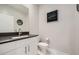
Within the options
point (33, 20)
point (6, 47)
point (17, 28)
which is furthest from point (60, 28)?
point (6, 47)

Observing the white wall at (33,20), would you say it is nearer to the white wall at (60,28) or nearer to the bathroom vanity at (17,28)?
the bathroom vanity at (17,28)

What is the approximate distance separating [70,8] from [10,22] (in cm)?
160

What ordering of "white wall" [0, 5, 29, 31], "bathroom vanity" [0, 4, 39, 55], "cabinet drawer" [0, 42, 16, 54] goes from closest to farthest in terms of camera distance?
"cabinet drawer" [0, 42, 16, 54]
"bathroom vanity" [0, 4, 39, 55]
"white wall" [0, 5, 29, 31]

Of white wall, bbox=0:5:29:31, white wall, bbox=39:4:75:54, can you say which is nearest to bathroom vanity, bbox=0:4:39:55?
white wall, bbox=0:5:29:31

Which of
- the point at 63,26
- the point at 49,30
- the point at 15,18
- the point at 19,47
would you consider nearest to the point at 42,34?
the point at 49,30

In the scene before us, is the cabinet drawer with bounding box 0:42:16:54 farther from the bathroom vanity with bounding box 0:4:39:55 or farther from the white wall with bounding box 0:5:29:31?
the white wall with bounding box 0:5:29:31

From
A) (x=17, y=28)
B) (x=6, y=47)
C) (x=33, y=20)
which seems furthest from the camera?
(x=33, y=20)

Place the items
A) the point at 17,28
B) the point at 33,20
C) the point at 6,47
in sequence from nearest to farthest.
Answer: the point at 6,47, the point at 17,28, the point at 33,20

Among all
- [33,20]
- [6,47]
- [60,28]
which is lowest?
[6,47]

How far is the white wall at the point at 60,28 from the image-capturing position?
2000 millimetres

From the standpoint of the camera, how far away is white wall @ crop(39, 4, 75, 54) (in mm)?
2000

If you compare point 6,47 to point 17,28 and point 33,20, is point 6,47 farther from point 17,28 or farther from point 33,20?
point 33,20

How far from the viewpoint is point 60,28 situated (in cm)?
225

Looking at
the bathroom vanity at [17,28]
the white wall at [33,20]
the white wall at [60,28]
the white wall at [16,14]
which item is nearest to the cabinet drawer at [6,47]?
the bathroom vanity at [17,28]
